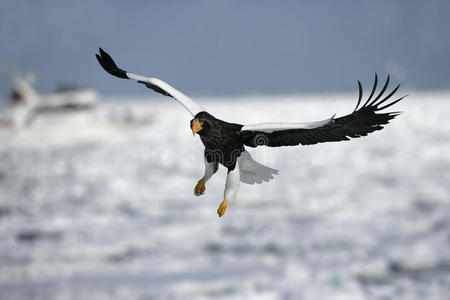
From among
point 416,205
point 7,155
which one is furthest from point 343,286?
point 7,155

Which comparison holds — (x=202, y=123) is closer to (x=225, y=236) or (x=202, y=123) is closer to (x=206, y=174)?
(x=206, y=174)

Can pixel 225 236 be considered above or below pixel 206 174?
below

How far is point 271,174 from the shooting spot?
1206mm

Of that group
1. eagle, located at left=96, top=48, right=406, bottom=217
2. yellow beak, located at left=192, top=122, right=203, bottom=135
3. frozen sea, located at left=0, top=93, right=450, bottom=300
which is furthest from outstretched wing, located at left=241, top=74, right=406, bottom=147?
frozen sea, located at left=0, top=93, right=450, bottom=300

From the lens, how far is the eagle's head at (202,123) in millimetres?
1019

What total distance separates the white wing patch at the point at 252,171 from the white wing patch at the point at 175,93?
16 centimetres

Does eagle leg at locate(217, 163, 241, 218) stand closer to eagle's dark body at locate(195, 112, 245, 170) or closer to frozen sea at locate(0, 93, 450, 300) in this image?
eagle's dark body at locate(195, 112, 245, 170)

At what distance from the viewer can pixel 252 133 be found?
41.6 inches

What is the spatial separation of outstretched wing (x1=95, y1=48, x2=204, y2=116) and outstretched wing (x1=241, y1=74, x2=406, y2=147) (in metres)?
0.16

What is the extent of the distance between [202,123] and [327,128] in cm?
29

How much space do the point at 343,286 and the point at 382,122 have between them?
2584 cm

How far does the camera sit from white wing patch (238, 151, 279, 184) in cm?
106

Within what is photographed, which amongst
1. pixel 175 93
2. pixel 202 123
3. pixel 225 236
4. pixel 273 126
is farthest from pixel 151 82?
pixel 225 236

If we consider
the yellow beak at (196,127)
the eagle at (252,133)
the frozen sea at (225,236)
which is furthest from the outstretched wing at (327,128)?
the frozen sea at (225,236)
